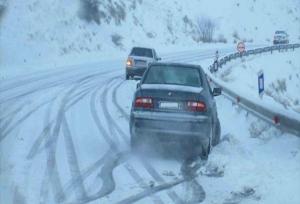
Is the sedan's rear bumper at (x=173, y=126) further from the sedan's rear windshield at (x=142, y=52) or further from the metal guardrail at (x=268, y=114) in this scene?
the sedan's rear windshield at (x=142, y=52)

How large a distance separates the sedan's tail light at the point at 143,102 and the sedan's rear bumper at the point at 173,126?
125 mm

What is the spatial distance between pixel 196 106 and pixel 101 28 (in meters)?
37.7

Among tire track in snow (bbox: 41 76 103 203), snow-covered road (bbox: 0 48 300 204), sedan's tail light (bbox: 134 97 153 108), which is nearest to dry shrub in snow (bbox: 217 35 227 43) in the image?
snow-covered road (bbox: 0 48 300 204)

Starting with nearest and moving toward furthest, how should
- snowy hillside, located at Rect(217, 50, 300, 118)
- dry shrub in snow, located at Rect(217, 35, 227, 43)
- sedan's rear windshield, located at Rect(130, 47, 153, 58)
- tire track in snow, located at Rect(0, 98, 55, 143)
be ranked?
tire track in snow, located at Rect(0, 98, 55, 143) → sedan's rear windshield, located at Rect(130, 47, 153, 58) → snowy hillside, located at Rect(217, 50, 300, 118) → dry shrub in snow, located at Rect(217, 35, 227, 43)

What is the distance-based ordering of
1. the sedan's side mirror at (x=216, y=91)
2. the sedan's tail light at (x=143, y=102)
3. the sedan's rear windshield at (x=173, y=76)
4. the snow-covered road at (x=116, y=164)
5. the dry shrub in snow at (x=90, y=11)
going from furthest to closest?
1. the dry shrub in snow at (x=90, y=11)
2. the sedan's side mirror at (x=216, y=91)
3. the sedan's rear windshield at (x=173, y=76)
4. the sedan's tail light at (x=143, y=102)
5. the snow-covered road at (x=116, y=164)

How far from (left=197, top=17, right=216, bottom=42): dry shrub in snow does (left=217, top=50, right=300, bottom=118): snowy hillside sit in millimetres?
16867

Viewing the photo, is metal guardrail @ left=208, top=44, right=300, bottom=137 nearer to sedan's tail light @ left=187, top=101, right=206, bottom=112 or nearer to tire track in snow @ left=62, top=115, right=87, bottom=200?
sedan's tail light @ left=187, top=101, right=206, bottom=112

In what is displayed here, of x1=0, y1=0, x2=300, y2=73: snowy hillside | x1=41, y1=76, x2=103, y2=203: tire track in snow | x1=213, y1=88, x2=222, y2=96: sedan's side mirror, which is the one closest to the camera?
x1=41, y1=76, x2=103, y2=203: tire track in snow

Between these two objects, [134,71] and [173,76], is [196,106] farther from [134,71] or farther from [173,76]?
[134,71]

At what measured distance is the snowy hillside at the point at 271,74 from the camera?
32.2m

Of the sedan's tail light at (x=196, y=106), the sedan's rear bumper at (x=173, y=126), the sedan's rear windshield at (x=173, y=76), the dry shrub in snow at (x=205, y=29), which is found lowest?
the dry shrub in snow at (x=205, y=29)

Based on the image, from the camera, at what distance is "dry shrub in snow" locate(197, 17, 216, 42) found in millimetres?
68625

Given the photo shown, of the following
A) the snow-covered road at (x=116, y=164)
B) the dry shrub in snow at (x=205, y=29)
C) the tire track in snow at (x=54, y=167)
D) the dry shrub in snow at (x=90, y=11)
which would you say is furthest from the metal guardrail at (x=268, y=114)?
the dry shrub in snow at (x=205, y=29)

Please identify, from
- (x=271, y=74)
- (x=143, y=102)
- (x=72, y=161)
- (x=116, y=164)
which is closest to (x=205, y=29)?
(x=271, y=74)
